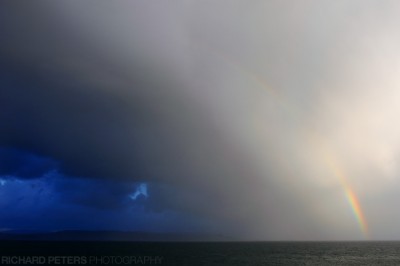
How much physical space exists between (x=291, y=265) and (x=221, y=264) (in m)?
26.9

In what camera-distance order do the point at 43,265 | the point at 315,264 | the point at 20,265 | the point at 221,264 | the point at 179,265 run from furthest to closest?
the point at 315,264
the point at 221,264
the point at 179,265
the point at 43,265
the point at 20,265

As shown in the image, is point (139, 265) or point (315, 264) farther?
point (315, 264)

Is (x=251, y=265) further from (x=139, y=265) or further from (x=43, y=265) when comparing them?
(x=43, y=265)

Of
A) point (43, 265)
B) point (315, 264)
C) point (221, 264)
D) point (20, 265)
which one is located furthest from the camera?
point (315, 264)

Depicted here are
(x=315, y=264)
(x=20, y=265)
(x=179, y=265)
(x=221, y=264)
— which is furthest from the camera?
(x=315, y=264)

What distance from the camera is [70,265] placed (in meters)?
128

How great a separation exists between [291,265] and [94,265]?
70.2 meters

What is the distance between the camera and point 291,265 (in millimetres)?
148250

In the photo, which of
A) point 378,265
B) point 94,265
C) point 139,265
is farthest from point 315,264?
point 94,265

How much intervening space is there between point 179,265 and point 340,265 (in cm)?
6525

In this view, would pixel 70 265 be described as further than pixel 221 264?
No

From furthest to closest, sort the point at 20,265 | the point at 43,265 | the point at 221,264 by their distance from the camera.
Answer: the point at 221,264, the point at 43,265, the point at 20,265

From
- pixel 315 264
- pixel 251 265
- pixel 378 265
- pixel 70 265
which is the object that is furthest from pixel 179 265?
pixel 378 265

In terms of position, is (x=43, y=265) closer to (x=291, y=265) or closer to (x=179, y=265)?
(x=179, y=265)
